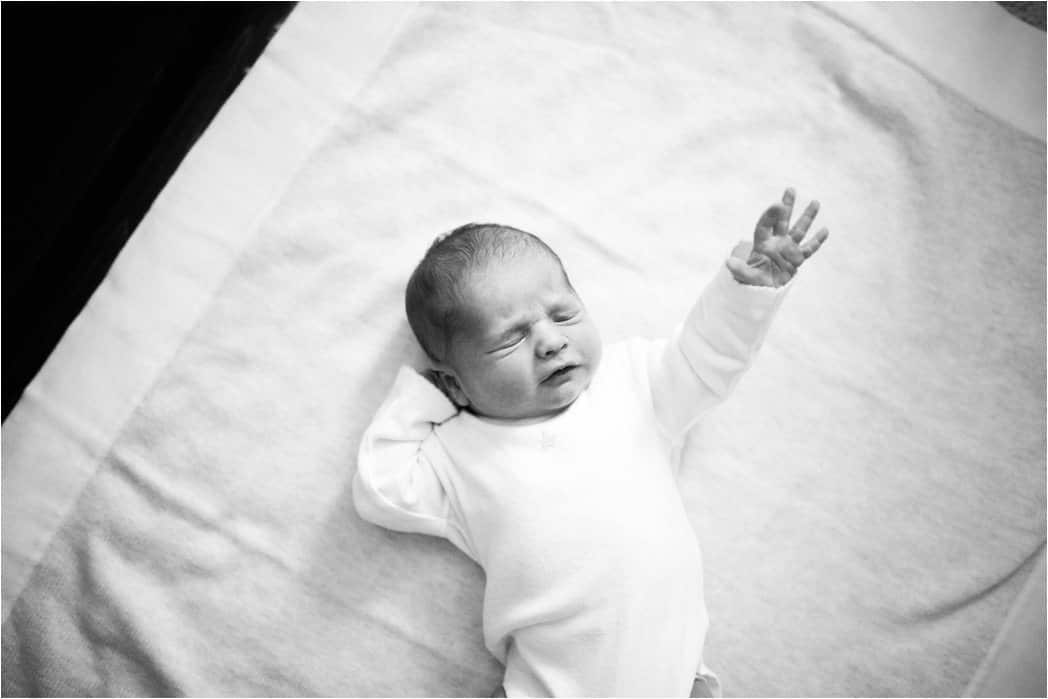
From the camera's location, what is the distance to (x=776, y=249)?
99 centimetres

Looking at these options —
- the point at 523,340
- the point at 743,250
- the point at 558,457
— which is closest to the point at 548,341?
the point at 523,340

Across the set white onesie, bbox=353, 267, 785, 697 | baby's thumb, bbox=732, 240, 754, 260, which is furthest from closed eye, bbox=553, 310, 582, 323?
baby's thumb, bbox=732, 240, 754, 260

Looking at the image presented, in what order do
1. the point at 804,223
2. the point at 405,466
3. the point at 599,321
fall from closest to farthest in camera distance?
the point at 804,223 < the point at 405,466 < the point at 599,321

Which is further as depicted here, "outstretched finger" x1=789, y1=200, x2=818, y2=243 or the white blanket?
the white blanket

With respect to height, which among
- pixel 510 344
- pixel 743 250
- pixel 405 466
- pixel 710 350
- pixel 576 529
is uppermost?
pixel 743 250

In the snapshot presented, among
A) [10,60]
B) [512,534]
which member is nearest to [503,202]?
[512,534]

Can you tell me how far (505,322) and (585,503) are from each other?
10.6 inches

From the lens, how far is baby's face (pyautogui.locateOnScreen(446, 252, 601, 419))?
3.39 feet

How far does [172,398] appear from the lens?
1.20m

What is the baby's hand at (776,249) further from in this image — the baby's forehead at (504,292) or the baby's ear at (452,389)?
the baby's ear at (452,389)

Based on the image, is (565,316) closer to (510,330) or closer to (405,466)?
(510,330)

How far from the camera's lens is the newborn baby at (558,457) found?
1.04 metres

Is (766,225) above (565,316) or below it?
above

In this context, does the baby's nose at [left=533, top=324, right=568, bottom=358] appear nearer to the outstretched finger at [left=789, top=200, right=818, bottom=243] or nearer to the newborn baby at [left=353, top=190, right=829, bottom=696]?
the newborn baby at [left=353, top=190, right=829, bottom=696]
